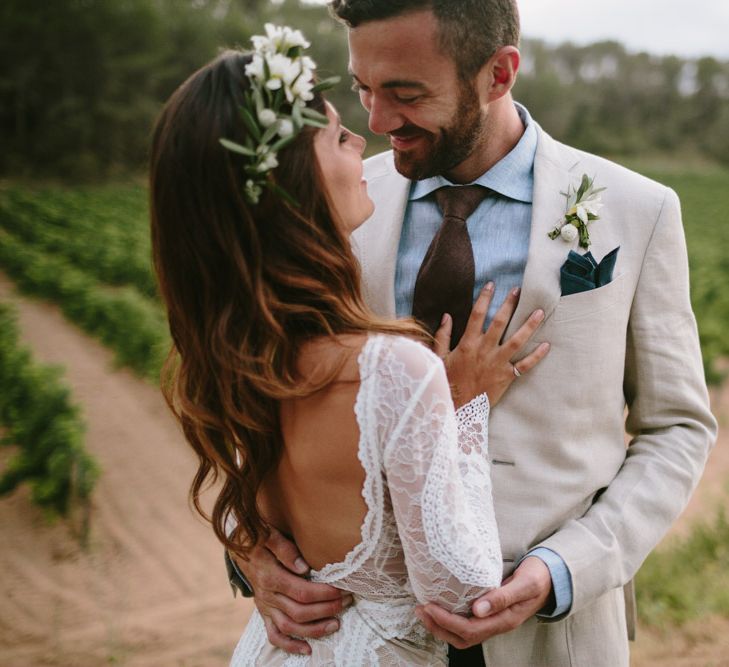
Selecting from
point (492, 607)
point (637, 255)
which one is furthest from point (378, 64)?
point (492, 607)

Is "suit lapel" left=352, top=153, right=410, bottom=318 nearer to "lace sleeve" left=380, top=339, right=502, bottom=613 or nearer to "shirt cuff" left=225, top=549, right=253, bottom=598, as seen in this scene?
"lace sleeve" left=380, top=339, right=502, bottom=613

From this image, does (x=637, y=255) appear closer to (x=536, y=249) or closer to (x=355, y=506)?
(x=536, y=249)

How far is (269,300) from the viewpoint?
1.46 meters

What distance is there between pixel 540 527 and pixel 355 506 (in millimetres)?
553

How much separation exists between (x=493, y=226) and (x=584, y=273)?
0.31 m

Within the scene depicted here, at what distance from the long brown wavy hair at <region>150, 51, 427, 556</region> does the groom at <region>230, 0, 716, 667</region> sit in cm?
42

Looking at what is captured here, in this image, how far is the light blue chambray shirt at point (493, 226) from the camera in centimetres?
190

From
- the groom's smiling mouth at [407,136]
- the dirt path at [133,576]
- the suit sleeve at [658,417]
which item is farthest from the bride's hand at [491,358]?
the dirt path at [133,576]

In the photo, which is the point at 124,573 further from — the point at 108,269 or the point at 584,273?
the point at 108,269

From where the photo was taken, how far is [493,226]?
1.96 m

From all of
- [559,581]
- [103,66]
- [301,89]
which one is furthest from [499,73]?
[103,66]

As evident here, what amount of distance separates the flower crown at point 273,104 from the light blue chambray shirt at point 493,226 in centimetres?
60

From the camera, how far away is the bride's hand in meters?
1.74

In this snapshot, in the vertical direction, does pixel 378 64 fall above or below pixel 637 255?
above
